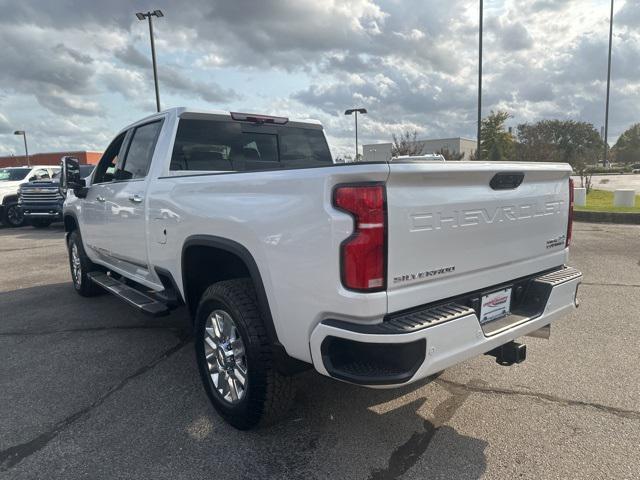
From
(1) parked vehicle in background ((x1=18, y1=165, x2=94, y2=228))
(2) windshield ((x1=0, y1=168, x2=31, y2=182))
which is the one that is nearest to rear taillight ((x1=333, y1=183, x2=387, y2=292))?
(1) parked vehicle in background ((x1=18, y1=165, x2=94, y2=228))

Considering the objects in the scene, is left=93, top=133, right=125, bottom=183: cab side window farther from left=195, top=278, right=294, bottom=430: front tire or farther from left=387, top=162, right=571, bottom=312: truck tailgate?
left=387, top=162, right=571, bottom=312: truck tailgate

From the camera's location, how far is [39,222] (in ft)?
50.4

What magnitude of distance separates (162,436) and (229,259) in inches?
45.1

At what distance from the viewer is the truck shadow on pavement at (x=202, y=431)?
2.66m

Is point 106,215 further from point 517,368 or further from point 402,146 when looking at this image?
point 402,146

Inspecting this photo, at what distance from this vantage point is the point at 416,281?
2398 mm

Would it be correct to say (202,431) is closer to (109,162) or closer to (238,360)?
(238,360)

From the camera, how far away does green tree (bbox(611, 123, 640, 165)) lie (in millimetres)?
93812

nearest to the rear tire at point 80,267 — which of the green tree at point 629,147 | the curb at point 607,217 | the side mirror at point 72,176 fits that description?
the side mirror at point 72,176

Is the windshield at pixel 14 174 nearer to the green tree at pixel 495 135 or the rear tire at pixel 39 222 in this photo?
the rear tire at pixel 39 222

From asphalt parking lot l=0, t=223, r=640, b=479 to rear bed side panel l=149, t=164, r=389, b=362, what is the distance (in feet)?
2.46

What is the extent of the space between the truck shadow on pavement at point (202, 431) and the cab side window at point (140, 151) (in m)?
1.62

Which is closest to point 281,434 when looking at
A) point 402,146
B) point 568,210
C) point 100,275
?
point 568,210

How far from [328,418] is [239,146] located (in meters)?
2.45
